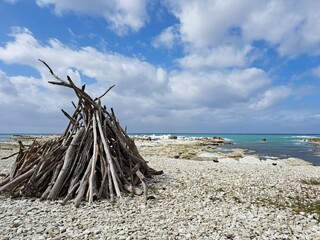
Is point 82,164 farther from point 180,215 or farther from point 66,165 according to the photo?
point 180,215

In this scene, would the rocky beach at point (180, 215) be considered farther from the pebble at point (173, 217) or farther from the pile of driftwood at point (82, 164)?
the pile of driftwood at point (82, 164)

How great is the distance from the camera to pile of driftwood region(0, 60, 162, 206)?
929 cm

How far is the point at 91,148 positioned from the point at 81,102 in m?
2.09

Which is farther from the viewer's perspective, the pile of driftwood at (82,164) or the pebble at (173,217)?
the pile of driftwood at (82,164)

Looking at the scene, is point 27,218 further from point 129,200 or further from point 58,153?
point 58,153

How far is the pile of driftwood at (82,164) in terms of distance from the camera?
9289 millimetres

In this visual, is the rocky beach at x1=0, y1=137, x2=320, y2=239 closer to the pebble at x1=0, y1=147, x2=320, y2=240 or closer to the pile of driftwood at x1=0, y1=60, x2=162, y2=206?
the pebble at x1=0, y1=147, x2=320, y2=240

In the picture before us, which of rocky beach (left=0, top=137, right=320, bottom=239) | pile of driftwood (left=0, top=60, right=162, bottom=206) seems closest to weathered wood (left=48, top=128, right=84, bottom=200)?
pile of driftwood (left=0, top=60, right=162, bottom=206)

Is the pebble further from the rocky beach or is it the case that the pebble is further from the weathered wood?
the weathered wood

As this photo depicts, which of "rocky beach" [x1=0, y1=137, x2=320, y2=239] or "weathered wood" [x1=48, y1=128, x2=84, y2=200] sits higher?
"weathered wood" [x1=48, y1=128, x2=84, y2=200]

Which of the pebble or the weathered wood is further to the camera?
the weathered wood

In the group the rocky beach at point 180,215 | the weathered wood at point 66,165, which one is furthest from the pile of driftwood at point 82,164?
the rocky beach at point 180,215

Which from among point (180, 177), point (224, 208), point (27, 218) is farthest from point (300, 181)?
point (27, 218)

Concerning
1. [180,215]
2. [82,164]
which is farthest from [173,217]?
[82,164]
